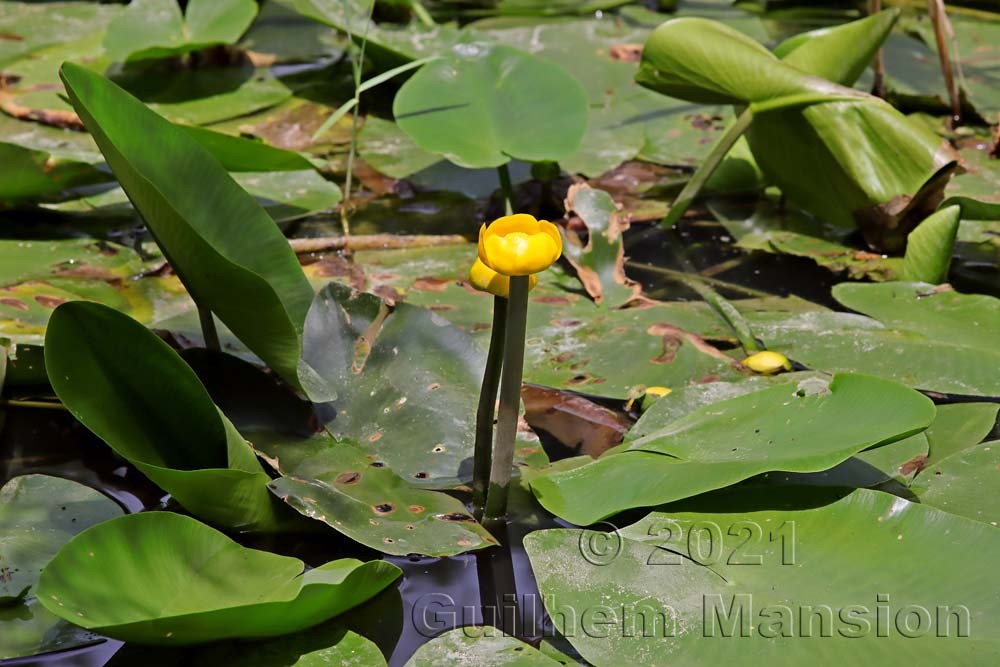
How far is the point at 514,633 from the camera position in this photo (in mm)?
1047

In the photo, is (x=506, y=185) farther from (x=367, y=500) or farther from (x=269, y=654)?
(x=269, y=654)

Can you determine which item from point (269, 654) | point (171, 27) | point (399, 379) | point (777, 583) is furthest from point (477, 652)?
point (171, 27)

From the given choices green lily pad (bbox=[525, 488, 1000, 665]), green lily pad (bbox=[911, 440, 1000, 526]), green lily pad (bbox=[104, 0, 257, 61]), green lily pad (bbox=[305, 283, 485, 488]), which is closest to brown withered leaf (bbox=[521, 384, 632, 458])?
green lily pad (bbox=[305, 283, 485, 488])

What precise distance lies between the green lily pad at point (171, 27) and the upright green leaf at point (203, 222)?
1.40 metres

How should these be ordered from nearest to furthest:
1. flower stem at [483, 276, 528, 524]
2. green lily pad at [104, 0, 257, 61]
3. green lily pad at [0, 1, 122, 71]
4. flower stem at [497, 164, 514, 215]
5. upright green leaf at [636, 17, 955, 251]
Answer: flower stem at [483, 276, 528, 524], upright green leaf at [636, 17, 955, 251], flower stem at [497, 164, 514, 215], green lily pad at [104, 0, 257, 61], green lily pad at [0, 1, 122, 71]

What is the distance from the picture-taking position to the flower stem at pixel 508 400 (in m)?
1.01

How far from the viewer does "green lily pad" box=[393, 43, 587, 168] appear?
1.88 m

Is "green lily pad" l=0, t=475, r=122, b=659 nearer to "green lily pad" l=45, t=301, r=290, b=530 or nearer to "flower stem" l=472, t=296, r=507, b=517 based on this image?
"green lily pad" l=45, t=301, r=290, b=530

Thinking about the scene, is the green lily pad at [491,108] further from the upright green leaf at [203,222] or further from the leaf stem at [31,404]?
the leaf stem at [31,404]

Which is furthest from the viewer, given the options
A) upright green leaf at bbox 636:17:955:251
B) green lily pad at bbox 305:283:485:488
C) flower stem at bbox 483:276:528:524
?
upright green leaf at bbox 636:17:955:251

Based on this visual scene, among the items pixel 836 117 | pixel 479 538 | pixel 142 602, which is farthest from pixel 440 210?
pixel 142 602

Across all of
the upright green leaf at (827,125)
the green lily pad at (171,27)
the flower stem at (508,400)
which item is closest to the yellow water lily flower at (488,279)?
the flower stem at (508,400)

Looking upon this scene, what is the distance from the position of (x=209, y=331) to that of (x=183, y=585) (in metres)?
0.47

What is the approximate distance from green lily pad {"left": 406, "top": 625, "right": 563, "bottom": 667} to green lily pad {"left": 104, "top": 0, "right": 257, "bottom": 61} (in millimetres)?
1919
